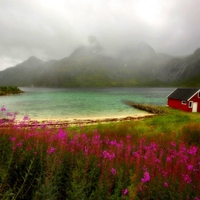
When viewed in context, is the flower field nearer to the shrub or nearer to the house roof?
the shrub

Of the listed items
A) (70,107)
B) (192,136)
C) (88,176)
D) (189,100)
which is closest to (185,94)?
(189,100)

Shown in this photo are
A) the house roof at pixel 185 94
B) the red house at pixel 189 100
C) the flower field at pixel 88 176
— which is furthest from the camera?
the house roof at pixel 185 94

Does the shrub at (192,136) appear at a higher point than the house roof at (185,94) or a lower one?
lower

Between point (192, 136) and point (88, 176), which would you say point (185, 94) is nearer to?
point (192, 136)

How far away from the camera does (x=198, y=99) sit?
118ft

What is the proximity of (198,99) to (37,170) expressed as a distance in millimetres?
39345

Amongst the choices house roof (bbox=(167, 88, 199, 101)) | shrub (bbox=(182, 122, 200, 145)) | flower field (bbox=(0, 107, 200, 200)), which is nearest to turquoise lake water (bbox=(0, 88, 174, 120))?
house roof (bbox=(167, 88, 199, 101))

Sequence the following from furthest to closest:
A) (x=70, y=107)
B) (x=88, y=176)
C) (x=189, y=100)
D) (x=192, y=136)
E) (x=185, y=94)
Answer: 1. (x=70, y=107)
2. (x=185, y=94)
3. (x=189, y=100)
4. (x=192, y=136)
5. (x=88, y=176)

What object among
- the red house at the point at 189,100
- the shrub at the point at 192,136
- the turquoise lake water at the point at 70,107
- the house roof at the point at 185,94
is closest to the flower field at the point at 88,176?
the shrub at the point at 192,136

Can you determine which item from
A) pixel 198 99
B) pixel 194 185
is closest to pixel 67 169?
pixel 194 185

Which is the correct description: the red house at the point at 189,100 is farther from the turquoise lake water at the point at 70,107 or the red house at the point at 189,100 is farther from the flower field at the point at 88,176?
the flower field at the point at 88,176

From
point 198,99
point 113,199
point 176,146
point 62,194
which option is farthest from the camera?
point 198,99

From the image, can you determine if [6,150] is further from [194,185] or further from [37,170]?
[194,185]

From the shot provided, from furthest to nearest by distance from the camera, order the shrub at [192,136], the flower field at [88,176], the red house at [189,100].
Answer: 1. the red house at [189,100]
2. the shrub at [192,136]
3. the flower field at [88,176]
